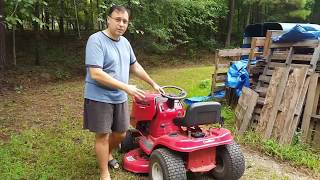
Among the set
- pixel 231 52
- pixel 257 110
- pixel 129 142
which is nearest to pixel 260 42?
pixel 231 52

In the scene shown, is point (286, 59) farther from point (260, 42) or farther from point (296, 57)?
point (260, 42)

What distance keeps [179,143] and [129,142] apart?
4.22 ft

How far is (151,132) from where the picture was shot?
434 centimetres

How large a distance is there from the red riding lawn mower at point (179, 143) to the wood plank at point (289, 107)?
188 centimetres

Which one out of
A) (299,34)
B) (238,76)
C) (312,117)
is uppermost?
(299,34)

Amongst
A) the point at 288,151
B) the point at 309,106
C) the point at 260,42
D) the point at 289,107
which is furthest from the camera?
the point at 260,42

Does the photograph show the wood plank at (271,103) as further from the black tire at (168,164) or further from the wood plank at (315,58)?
the black tire at (168,164)

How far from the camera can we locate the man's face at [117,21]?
3600 millimetres

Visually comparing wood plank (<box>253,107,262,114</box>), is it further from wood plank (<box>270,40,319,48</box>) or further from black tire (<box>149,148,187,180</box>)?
black tire (<box>149,148,187,180</box>)

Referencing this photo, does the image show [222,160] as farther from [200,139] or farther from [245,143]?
[245,143]

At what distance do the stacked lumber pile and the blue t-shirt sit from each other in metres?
2.96

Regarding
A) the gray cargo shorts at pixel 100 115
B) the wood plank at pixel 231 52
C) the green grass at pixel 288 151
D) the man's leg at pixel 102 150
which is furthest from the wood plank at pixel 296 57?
the man's leg at pixel 102 150

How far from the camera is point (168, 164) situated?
369 centimetres

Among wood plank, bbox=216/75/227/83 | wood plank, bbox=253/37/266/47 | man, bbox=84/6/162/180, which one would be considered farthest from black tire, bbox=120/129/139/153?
wood plank, bbox=216/75/227/83
